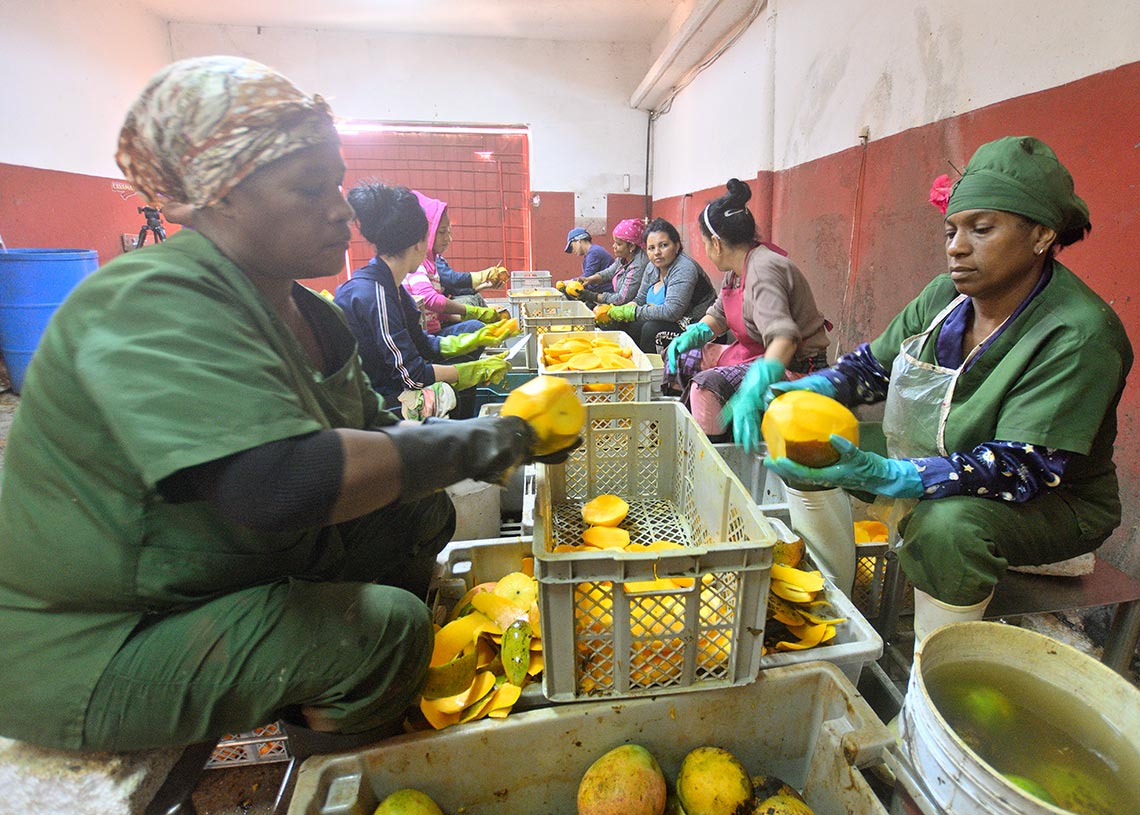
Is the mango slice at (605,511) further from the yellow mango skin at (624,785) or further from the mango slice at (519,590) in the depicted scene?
the yellow mango skin at (624,785)

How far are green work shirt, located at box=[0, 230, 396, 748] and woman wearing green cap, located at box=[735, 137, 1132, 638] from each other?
1.12 metres

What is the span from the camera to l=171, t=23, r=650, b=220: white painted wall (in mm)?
8445

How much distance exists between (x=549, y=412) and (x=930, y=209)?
2.71 metres

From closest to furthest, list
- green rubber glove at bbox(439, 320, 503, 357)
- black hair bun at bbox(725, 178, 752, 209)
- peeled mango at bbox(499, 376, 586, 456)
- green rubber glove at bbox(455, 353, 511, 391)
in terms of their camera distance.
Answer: peeled mango at bbox(499, 376, 586, 456) → black hair bun at bbox(725, 178, 752, 209) → green rubber glove at bbox(455, 353, 511, 391) → green rubber glove at bbox(439, 320, 503, 357)

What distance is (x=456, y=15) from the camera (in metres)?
7.62

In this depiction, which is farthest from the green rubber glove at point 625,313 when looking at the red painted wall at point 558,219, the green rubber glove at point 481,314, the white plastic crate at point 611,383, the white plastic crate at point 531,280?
the red painted wall at point 558,219

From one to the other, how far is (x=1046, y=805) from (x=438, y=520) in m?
1.28

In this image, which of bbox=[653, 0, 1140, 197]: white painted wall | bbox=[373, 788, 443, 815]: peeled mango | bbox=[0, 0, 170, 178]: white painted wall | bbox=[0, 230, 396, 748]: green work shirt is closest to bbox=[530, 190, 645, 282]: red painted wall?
bbox=[653, 0, 1140, 197]: white painted wall

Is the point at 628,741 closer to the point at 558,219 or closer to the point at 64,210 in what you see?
the point at 64,210

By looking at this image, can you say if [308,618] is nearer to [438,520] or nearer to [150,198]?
[438,520]

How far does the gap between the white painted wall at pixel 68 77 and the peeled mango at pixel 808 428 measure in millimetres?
5556

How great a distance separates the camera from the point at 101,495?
89 centimetres

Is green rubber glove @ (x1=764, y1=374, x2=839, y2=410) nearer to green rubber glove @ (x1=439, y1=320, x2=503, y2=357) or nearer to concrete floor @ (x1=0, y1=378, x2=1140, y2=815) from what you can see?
concrete floor @ (x1=0, y1=378, x2=1140, y2=815)

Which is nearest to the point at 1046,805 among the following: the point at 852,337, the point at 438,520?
the point at 438,520
